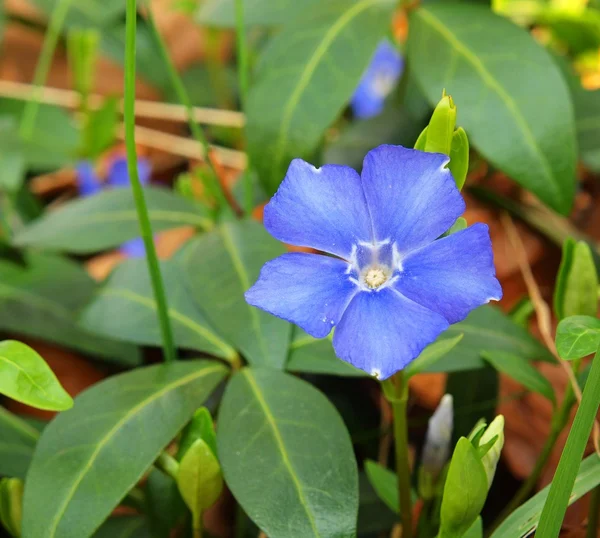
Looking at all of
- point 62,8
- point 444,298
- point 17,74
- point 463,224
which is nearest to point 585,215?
point 463,224

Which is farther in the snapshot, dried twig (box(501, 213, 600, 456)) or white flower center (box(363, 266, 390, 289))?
A: dried twig (box(501, 213, 600, 456))

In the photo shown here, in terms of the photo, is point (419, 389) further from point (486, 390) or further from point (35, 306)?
point (35, 306)

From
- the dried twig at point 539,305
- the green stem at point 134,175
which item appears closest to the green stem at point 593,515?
the dried twig at point 539,305

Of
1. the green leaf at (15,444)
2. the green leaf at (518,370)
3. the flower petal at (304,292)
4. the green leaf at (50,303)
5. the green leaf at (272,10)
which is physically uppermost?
the green leaf at (272,10)

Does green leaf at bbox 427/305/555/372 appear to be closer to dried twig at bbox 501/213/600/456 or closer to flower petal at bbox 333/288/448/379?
dried twig at bbox 501/213/600/456

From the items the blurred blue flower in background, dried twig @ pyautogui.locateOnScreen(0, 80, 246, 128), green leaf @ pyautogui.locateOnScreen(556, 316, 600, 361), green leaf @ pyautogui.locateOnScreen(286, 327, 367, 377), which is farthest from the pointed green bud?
dried twig @ pyautogui.locateOnScreen(0, 80, 246, 128)

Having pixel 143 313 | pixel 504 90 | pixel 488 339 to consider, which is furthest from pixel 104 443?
pixel 504 90

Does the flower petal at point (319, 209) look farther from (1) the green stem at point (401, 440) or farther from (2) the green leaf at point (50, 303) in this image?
(2) the green leaf at point (50, 303)
